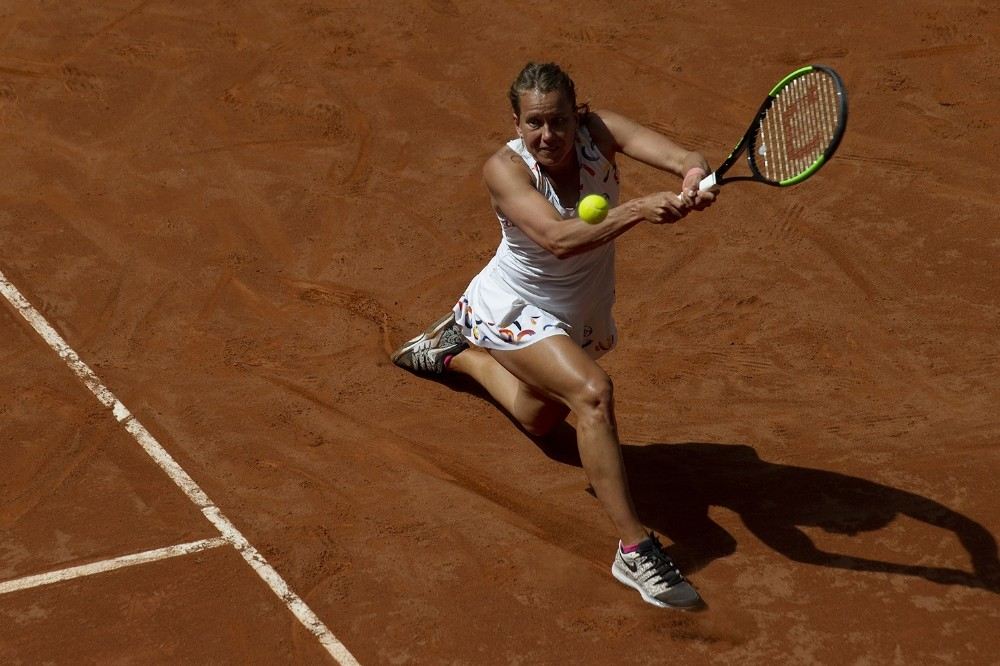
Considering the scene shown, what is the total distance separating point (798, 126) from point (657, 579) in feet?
6.08

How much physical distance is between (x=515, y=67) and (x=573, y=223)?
4.32 m

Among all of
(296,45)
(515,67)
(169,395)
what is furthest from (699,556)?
(296,45)

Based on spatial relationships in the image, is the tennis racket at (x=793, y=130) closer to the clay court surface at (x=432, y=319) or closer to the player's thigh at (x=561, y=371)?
the player's thigh at (x=561, y=371)

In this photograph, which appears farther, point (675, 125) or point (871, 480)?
point (675, 125)

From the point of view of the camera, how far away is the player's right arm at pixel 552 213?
15.2 ft

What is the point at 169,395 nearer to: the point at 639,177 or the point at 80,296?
the point at 80,296

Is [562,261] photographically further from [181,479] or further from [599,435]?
[181,479]

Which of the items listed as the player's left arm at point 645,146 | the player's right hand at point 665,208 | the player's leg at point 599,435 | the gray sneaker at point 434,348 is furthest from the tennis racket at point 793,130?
the gray sneaker at point 434,348

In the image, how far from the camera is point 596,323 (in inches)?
220

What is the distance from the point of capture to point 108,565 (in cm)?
510

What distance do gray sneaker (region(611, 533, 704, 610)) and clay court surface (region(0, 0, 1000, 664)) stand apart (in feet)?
0.25

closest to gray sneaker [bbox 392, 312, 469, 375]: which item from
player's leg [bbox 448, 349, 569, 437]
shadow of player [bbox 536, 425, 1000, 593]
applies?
player's leg [bbox 448, 349, 569, 437]

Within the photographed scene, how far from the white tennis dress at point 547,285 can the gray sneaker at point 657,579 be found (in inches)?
38.5

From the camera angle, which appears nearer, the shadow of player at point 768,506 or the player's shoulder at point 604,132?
the shadow of player at point 768,506
